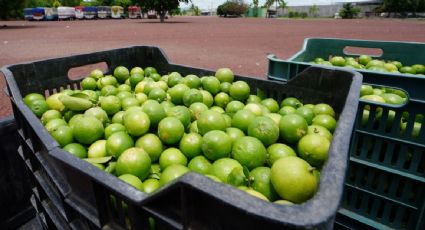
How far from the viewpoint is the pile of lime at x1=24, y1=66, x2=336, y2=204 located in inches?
66.8

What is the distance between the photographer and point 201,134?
90.8 inches

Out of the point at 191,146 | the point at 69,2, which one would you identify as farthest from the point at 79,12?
the point at 191,146

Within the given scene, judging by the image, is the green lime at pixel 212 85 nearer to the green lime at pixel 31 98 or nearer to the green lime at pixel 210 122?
the green lime at pixel 210 122

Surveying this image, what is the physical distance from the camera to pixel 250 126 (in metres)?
2.20

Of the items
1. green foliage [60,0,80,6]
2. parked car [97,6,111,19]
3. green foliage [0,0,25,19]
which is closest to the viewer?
green foliage [0,0,25,19]

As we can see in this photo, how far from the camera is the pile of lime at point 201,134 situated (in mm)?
1696

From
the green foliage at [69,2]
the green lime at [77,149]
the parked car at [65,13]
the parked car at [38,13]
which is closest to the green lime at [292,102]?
the green lime at [77,149]

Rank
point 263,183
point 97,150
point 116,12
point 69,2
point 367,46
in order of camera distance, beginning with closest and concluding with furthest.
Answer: point 263,183 → point 97,150 → point 367,46 → point 116,12 → point 69,2

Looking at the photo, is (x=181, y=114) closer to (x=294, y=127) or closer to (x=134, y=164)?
(x=134, y=164)

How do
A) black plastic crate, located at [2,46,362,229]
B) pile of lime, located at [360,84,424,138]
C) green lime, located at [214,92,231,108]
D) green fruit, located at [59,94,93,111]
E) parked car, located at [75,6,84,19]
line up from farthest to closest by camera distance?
parked car, located at [75,6,84,19], green lime, located at [214,92,231,108], green fruit, located at [59,94,93,111], pile of lime, located at [360,84,424,138], black plastic crate, located at [2,46,362,229]

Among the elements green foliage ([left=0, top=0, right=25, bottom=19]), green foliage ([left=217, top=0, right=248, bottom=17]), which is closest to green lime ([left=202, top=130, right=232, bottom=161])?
green foliage ([left=0, top=0, right=25, bottom=19])

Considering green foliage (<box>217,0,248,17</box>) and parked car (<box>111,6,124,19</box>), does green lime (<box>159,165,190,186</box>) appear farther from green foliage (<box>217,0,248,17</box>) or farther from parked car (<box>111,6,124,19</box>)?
green foliage (<box>217,0,248,17</box>)

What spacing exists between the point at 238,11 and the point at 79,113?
80052 millimetres

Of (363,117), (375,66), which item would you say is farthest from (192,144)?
(375,66)
